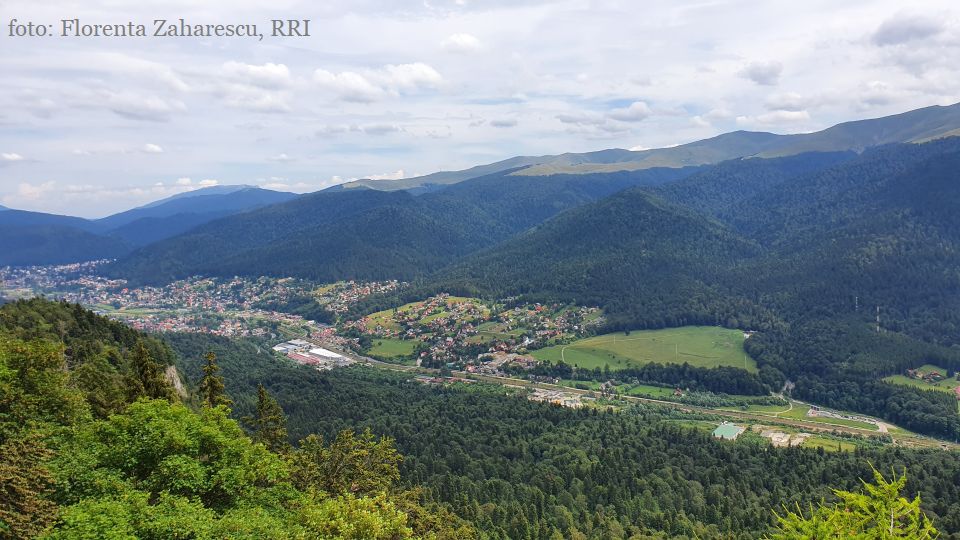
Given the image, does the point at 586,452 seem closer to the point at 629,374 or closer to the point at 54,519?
the point at 629,374

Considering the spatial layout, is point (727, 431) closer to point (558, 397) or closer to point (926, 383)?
point (558, 397)

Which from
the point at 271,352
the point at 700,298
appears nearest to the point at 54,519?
the point at 271,352

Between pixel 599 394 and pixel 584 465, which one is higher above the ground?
pixel 584 465

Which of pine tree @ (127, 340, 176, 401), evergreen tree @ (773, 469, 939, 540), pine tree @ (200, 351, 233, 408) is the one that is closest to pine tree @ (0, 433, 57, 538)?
pine tree @ (127, 340, 176, 401)

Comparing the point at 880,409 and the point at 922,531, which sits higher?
the point at 922,531

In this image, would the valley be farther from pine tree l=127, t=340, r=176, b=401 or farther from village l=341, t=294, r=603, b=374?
village l=341, t=294, r=603, b=374

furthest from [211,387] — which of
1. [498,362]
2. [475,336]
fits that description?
[475,336]

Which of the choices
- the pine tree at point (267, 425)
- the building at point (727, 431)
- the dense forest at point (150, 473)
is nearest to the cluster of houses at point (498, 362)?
the building at point (727, 431)
